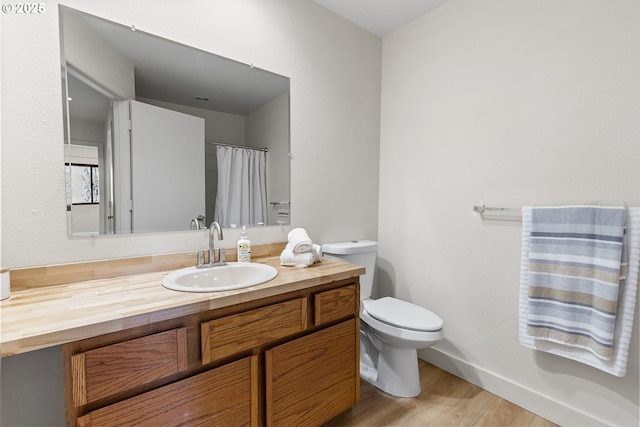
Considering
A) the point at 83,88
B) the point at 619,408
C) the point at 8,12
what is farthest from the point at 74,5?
the point at 619,408

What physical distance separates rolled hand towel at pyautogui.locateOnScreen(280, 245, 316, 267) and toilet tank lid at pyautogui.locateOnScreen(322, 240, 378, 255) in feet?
1.21

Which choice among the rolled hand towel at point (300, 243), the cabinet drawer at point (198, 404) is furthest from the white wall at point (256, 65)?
the cabinet drawer at point (198, 404)

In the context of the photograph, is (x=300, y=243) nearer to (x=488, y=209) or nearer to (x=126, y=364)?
(x=126, y=364)

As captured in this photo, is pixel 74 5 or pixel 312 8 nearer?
pixel 74 5

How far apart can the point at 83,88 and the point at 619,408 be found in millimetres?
2758

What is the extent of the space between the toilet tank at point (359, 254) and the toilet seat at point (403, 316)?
115mm

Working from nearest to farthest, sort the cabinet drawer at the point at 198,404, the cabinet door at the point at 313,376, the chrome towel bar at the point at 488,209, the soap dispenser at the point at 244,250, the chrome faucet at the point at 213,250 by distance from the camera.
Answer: the cabinet drawer at the point at 198,404 < the cabinet door at the point at 313,376 < the chrome faucet at the point at 213,250 < the soap dispenser at the point at 244,250 < the chrome towel bar at the point at 488,209

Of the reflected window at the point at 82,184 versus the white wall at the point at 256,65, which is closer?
the white wall at the point at 256,65

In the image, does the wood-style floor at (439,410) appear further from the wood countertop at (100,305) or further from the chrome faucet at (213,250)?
the chrome faucet at (213,250)

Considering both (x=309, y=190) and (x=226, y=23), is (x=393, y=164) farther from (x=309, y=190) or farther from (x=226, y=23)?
(x=226, y=23)

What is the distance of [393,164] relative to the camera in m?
2.27

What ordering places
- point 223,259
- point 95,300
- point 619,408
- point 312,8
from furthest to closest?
point 312,8
point 223,259
point 619,408
point 95,300

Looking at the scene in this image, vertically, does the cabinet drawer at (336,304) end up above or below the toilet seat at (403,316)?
above

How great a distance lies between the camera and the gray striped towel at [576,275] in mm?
1294
